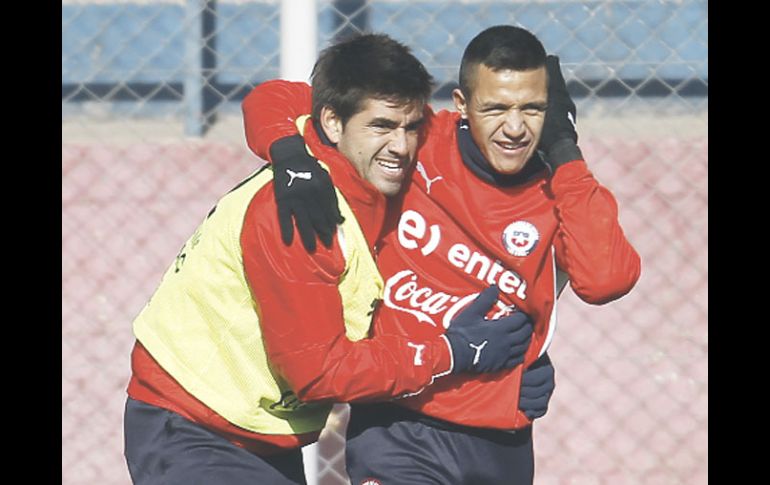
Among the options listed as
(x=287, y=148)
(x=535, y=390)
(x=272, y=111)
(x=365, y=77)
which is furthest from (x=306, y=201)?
(x=535, y=390)

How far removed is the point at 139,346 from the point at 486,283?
2.90ft

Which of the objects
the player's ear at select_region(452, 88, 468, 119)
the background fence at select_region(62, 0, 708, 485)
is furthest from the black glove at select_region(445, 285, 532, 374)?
the background fence at select_region(62, 0, 708, 485)

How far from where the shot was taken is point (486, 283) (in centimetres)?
350

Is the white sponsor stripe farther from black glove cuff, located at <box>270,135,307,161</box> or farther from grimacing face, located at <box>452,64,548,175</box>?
black glove cuff, located at <box>270,135,307,161</box>

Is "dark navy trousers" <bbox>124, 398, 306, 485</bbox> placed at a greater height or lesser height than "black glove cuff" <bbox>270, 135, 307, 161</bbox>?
lesser

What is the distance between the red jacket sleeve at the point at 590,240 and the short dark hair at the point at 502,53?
11.1 inches

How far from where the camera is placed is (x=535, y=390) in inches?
140

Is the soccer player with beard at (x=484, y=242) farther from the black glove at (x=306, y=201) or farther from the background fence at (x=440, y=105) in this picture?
the background fence at (x=440, y=105)

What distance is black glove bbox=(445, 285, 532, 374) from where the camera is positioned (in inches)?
132

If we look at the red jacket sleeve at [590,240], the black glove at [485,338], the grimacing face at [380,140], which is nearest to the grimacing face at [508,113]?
the red jacket sleeve at [590,240]

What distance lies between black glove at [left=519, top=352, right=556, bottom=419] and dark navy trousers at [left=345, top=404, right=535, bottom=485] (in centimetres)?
10

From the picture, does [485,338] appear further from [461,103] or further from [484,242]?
[461,103]
